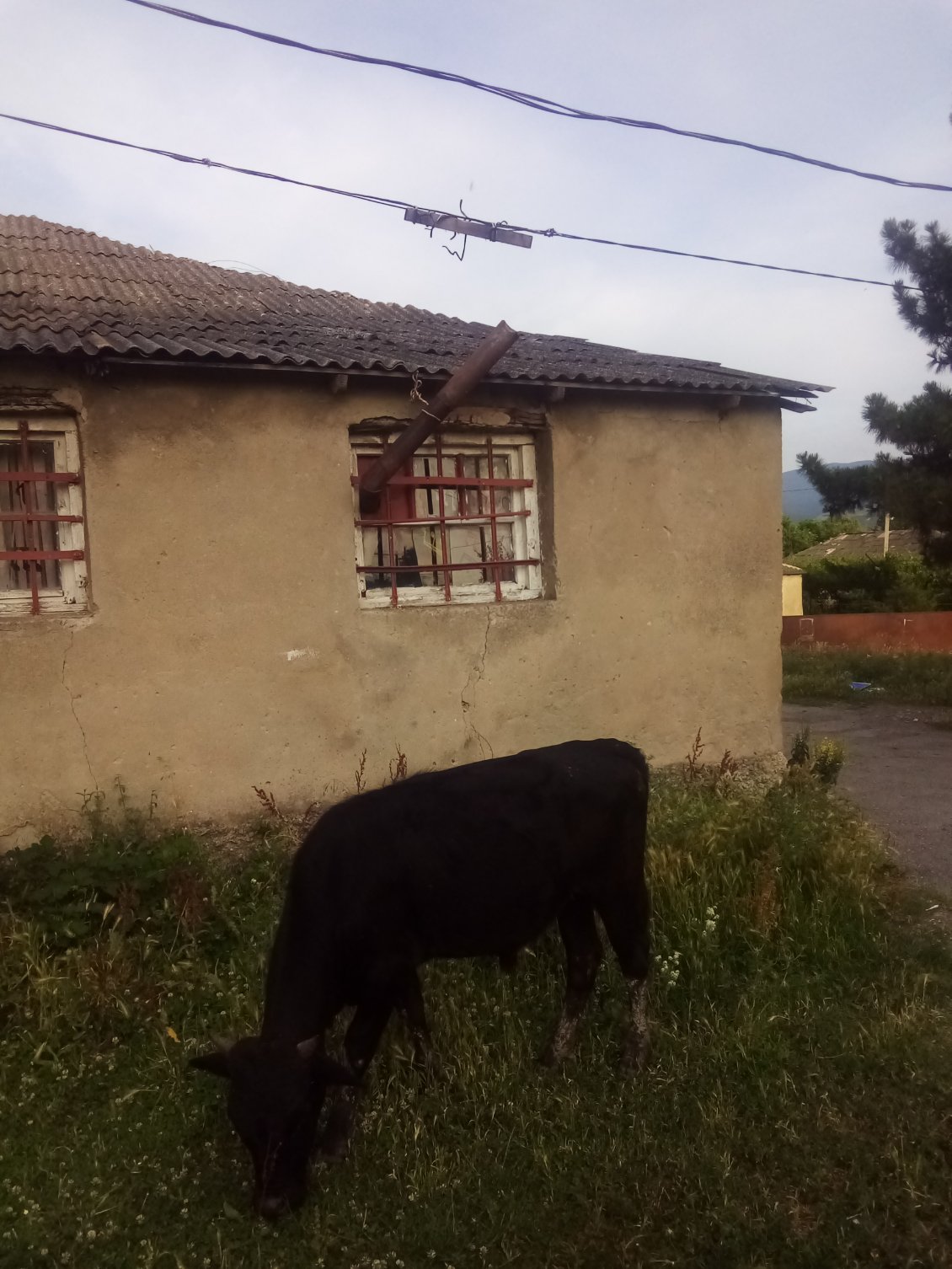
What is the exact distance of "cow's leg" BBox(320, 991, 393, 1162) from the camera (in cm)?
354

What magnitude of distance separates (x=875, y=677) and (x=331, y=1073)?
16033mm

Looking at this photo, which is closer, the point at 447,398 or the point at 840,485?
the point at 447,398

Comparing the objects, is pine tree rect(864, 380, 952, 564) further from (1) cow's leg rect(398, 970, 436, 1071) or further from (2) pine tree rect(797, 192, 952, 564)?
(1) cow's leg rect(398, 970, 436, 1071)

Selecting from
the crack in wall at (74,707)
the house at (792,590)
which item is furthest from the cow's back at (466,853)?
the house at (792,590)

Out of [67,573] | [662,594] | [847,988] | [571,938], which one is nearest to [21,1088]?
[571,938]

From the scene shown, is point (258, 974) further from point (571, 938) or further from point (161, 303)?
point (161, 303)

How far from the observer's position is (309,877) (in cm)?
361

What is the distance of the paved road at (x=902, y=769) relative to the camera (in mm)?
7180

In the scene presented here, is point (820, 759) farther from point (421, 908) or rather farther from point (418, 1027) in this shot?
point (421, 908)

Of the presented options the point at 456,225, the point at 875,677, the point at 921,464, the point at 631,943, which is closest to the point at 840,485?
the point at 921,464

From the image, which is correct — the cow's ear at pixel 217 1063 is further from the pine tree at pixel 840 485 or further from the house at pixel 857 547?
the house at pixel 857 547

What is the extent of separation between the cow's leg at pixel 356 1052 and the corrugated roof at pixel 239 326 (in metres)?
3.61

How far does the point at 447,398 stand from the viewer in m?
5.65

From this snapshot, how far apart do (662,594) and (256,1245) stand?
15.9 ft
